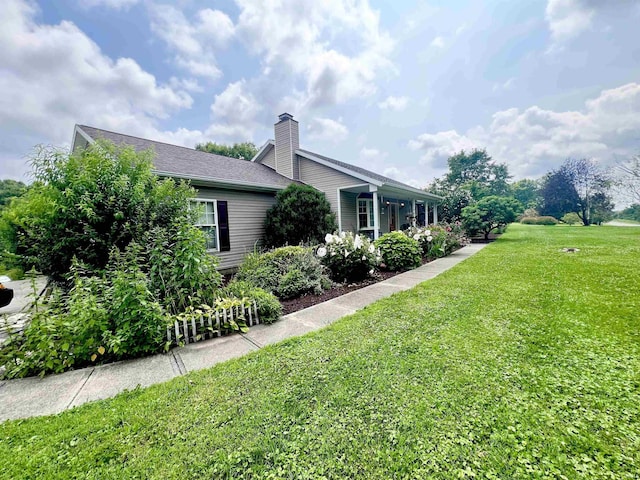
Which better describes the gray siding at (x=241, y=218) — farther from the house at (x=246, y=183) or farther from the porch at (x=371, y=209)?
the porch at (x=371, y=209)

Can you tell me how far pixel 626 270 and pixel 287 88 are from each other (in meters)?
13.3

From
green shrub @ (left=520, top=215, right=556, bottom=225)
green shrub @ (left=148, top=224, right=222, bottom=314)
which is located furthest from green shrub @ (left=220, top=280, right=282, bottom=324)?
green shrub @ (left=520, top=215, right=556, bottom=225)

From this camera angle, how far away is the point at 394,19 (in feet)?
32.3

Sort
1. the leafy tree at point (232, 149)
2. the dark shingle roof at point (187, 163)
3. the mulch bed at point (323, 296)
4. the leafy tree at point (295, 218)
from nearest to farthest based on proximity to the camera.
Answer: the mulch bed at point (323, 296), the dark shingle roof at point (187, 163), the leafy tree at point (295, 218), the leafy tree at point (232, 149)

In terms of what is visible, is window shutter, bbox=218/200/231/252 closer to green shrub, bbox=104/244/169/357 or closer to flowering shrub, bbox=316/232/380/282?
flowering shrub, bbox=316/232/380/282

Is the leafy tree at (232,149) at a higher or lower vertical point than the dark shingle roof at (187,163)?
higher

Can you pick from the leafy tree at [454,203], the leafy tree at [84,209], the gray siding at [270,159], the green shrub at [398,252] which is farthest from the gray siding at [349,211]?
the leafy tree at [454,203]

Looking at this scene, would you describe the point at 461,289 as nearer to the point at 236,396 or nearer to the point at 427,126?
the point at 236,396

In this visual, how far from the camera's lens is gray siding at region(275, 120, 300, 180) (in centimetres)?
1182

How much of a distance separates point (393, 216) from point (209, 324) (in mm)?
14427

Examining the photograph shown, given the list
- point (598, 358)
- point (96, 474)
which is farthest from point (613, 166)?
point (96, 474)

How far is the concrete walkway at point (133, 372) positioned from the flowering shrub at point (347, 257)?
6.85ft

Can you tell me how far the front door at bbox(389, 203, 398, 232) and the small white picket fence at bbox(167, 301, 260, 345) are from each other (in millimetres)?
12928

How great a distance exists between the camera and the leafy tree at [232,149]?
88.4 feet
